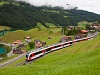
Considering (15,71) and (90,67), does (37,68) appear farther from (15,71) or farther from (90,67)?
(90,67)

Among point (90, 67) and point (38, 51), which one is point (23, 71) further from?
point (38, 51)

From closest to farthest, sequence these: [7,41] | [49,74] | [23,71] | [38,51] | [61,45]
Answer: [49,74], [23,71], [38,51], [61,45], [7,41]

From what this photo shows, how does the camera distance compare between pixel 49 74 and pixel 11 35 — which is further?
pixel 11 35

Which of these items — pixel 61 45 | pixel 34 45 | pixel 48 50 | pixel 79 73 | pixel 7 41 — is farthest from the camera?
pixel 7 41

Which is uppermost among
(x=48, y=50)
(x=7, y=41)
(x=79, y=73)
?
(x=79, y=73)

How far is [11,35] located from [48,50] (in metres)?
123

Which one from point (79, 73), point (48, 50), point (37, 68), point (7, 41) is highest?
point (79, 73)

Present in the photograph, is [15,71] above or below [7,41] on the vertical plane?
above

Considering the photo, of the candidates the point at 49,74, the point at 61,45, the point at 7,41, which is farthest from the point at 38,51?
the point at 7,41

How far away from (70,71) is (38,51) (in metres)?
42.7

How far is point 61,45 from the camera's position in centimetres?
8625

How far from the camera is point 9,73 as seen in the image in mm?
38375

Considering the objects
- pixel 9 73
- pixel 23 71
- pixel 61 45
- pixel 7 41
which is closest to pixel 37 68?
pixel 23 71

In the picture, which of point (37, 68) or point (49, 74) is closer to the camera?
point (49, 74)
